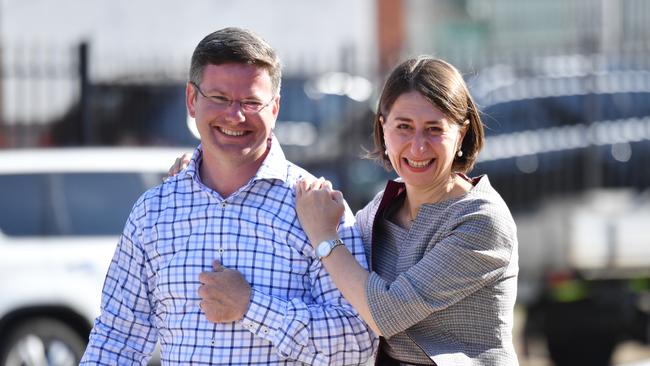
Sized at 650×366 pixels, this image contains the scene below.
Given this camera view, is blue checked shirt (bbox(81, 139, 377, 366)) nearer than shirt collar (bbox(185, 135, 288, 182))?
Yes

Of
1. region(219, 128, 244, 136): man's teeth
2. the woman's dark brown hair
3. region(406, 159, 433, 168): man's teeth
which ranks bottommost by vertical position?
region(406, 159, 433, 168): man's teeth

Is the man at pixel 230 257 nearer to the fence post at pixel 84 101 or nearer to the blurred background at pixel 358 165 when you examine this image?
the blurred background at pixel 358 165

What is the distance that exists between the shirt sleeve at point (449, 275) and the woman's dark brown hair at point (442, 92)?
0.25 m

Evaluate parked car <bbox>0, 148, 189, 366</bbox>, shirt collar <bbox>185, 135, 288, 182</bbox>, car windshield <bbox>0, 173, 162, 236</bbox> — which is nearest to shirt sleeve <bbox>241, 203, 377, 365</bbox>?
shirt collar <bbox>185, 135, 288, 182</bbox>

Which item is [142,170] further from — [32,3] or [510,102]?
[32,3]

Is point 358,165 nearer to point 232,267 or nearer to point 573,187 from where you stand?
point 573,187

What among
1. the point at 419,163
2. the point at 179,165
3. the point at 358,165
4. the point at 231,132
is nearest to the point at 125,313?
the point at 179,165

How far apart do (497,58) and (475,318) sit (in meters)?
8.10

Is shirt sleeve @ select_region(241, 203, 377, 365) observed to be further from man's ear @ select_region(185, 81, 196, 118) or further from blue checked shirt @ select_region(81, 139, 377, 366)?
man's ear @ select_region(185, 81, 196, 118)

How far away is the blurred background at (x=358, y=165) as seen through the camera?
7.36 m

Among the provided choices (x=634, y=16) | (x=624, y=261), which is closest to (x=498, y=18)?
(x=634, y=16)

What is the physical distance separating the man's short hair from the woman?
307 mm

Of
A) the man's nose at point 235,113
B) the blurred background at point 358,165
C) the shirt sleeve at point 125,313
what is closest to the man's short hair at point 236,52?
the man's nose at point 235,113

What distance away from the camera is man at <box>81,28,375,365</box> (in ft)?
9.49
